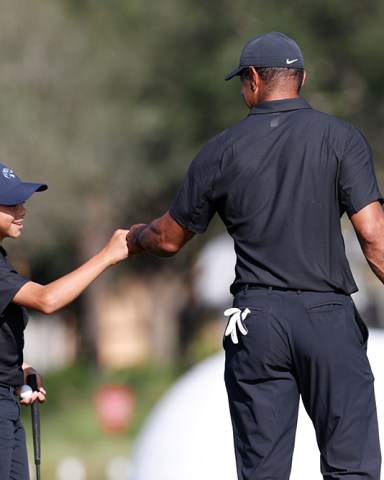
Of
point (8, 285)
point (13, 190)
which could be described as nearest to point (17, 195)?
point (13, 190)

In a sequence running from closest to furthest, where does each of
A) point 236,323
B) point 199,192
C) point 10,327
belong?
point 236,323 < point 199,192 < point 10,327

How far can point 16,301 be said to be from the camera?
540cm

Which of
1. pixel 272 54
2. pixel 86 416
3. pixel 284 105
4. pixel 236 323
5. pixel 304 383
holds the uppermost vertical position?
pixel 272 54

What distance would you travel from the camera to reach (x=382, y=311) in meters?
26.2

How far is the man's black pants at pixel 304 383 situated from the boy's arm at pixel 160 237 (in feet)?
1.54

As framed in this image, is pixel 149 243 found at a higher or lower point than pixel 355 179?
lower

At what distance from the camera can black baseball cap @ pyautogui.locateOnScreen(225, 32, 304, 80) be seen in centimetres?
525

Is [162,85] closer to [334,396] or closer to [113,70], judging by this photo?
[113,70]

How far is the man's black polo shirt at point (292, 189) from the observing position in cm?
508

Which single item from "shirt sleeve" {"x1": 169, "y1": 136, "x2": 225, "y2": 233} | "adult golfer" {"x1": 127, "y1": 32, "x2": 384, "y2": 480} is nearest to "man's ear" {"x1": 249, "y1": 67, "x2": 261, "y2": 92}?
"adult golfer" {"x1": 127, "y1": 32, "x2": 384, "y2": 480}

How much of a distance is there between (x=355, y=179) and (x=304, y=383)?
0.85 m

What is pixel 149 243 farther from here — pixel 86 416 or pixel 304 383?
pixel 86 416

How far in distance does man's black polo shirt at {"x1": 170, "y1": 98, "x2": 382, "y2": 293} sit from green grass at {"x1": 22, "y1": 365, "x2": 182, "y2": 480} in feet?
24.7

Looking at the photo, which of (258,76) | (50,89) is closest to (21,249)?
(50,89)
